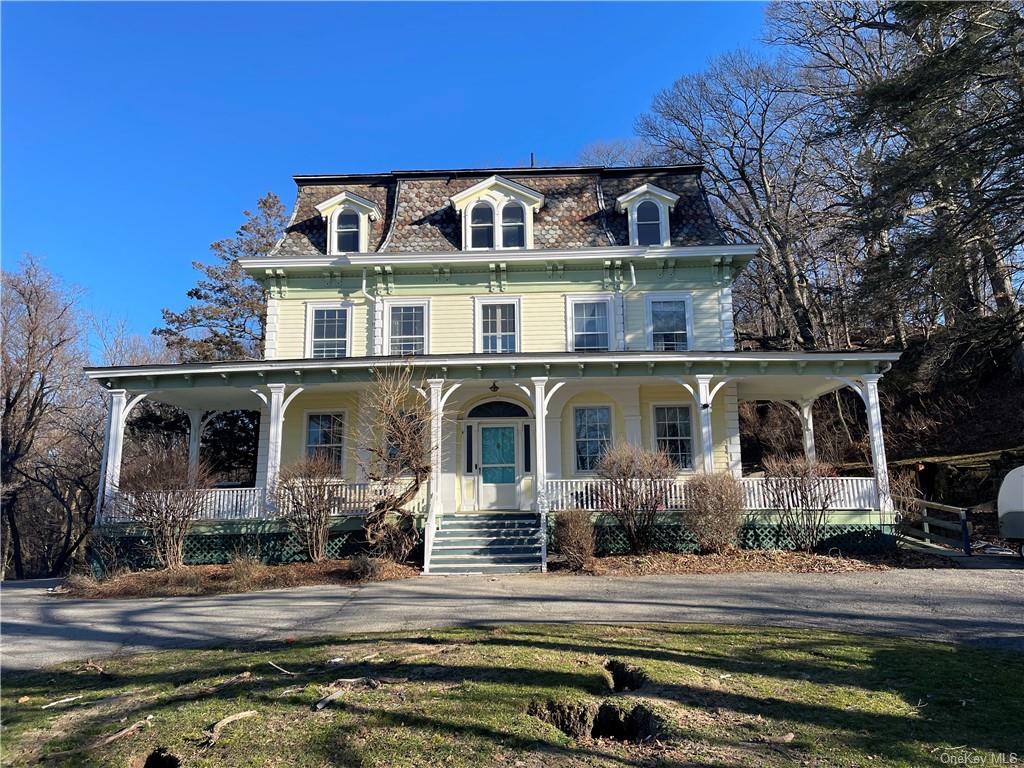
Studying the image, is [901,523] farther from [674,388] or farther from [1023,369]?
[1023,369]

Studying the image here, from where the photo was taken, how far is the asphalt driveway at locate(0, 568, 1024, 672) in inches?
286

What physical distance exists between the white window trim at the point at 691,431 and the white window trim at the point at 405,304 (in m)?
5.95

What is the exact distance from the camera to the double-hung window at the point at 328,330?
1631 cm

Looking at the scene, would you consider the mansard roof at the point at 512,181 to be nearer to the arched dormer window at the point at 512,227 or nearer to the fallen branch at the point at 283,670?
the arched dormer window at the point at 512,227

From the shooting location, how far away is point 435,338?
16.2 m

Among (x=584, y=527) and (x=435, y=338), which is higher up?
(x=435, y=338)

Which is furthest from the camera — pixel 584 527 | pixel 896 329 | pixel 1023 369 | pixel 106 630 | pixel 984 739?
pixel 896 329

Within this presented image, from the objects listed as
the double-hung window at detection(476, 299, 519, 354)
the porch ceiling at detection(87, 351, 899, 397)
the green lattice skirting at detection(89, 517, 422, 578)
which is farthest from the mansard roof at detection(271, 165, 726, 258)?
the green lattice skirting at detection(89, 517, 422, 578)

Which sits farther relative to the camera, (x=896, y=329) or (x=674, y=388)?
(x=896, y=329)

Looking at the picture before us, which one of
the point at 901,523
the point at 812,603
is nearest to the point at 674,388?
the point at 901,523

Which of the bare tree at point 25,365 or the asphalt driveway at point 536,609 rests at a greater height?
the bare tree at point 25,365

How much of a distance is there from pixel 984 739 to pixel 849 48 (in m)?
26.2

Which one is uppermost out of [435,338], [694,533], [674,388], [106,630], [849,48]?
[849,48]

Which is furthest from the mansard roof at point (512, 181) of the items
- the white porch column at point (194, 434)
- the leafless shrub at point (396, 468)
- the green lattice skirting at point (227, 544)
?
the green lattice skirting at point (227, 544)
